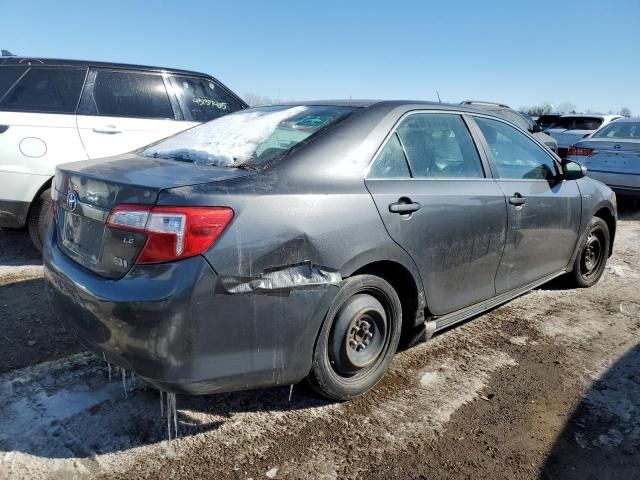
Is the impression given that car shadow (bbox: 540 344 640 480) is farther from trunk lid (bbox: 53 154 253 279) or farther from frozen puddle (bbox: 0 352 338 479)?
trunk lid (bbox: 53 154 253 279)

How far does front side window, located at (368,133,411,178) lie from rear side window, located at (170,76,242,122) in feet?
10.6

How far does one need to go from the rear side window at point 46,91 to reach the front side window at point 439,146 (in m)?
3.39

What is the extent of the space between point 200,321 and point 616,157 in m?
8.11

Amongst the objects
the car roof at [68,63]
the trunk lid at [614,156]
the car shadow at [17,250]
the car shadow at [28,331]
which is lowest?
the car shadow at [28,331]

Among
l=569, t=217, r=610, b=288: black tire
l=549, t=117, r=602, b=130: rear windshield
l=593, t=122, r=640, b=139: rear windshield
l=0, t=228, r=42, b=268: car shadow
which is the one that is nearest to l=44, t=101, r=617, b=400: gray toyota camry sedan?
l=569, t=217, r=610, b=288: black tire

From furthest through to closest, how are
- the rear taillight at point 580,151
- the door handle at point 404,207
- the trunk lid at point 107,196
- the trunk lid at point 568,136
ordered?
the trunk lid at point 568,136 < the rear taillight at point 580,151 < the door handle at point 404,207 < the trunk lid at point 107,196

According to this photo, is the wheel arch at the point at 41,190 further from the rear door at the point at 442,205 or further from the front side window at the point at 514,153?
the front side window at the point at 514,153

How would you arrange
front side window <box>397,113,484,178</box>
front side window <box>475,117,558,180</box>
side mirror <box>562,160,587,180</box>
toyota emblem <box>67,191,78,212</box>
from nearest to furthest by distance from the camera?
toyota emblem <box>67,191,78,212</box>, front side window <box>397,113,484,178</box>, front side window <box>475,117,558,180</box>, side mirror <box>562,160,587,180</box>

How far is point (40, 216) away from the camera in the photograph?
4.61 m

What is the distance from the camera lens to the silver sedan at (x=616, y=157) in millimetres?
7867

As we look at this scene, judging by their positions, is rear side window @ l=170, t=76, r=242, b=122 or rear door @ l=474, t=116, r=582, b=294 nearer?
rear door @ l=474, t=116, r=582, b=294

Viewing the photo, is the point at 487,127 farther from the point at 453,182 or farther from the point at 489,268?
the point at 489,268

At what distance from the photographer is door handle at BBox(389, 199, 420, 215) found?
2.68 metres

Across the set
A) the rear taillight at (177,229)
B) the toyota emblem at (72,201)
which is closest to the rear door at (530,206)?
the rear taillight at (177,229)
